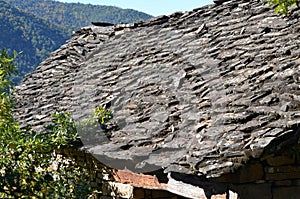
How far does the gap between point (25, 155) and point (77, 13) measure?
181 feet

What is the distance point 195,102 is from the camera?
5473mm

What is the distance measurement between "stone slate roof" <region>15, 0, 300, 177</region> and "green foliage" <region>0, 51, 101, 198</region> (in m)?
0.39

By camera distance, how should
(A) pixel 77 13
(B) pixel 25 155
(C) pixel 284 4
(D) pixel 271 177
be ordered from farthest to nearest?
(A) pixel 77 13, (C) pixel 284 4, (B) pixel 25 155, (D) pixel 271 177

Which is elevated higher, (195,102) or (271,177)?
(195,102)

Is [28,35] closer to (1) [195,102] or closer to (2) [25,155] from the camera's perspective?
(2) [25,155]

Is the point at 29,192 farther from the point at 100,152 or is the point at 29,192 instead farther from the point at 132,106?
the point at 132,106

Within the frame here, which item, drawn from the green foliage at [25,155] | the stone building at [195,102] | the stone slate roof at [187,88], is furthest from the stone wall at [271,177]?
the green foliage at [25,155]

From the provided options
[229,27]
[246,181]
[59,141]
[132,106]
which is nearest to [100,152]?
[59,141]

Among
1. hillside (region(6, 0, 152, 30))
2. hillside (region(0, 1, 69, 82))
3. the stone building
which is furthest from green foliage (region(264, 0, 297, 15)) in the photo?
hillside (region(6, 0, 152, 30))

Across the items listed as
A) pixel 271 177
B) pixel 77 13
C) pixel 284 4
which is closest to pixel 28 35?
pixel 77 13

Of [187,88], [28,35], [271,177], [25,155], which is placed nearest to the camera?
[271,177]

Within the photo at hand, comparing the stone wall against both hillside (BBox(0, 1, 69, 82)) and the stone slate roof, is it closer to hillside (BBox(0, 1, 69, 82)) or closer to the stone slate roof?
the stone slate roof

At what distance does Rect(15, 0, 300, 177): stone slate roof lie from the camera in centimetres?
432

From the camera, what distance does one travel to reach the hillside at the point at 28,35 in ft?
129
